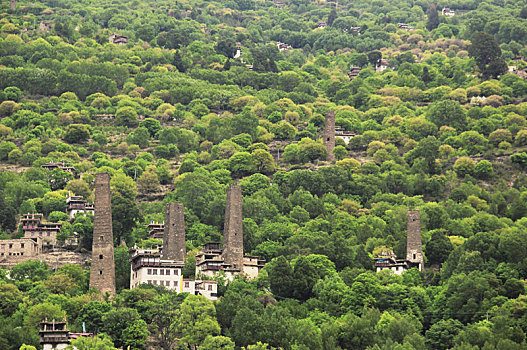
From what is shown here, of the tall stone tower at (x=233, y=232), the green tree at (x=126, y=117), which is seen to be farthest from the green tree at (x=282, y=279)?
the green tree at (x=126, y=117)

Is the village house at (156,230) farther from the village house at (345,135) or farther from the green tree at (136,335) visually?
the village house at (345,135)

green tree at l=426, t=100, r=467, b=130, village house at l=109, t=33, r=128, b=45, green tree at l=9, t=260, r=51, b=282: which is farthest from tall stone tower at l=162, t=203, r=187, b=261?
village house at l=109, t=33, r=128, b=45

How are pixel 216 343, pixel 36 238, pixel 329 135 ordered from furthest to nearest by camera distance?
pixel 329 135
pixel 36 238
pixel 216 343

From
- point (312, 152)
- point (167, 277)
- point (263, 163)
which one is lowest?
point (167, 277)

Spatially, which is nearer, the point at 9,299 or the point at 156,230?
the point at 9,299

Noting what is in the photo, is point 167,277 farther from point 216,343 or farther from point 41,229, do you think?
point 41,229

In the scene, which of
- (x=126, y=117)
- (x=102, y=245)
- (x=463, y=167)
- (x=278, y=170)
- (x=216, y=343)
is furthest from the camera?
(x=126, y=117)

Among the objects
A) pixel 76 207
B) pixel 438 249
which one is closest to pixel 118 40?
pixel 76 207

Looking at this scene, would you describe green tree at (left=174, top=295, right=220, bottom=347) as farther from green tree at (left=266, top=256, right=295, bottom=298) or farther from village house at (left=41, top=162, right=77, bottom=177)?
village house at (left=41, top=162, right=77, bottom=177)
